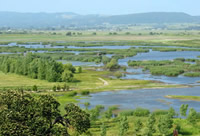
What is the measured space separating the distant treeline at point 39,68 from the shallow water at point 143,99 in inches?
541

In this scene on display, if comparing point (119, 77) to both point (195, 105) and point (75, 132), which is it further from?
point (75, 132)

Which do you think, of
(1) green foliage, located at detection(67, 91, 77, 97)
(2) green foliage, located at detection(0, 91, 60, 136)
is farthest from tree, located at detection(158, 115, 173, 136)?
(1) green foliage, located at detection(67, 91, 77, 97)

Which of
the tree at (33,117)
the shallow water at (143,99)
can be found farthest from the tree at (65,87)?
the tree at (33,117)

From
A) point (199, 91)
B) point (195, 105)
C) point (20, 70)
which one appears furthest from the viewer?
point (20, 70)

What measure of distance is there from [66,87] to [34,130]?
4540 cm

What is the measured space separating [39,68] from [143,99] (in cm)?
2832

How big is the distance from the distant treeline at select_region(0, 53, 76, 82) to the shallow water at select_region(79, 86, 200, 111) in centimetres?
1374

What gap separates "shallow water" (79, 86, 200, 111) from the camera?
2153 inches

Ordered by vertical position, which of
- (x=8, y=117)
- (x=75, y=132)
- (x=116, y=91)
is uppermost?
(x=8, y=117)

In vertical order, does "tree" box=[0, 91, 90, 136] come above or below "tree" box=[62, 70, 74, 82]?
above

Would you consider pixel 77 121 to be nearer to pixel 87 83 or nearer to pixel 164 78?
pixel 87 83

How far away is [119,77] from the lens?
3172 inches

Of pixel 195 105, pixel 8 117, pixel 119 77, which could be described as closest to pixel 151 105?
pixel 195 105

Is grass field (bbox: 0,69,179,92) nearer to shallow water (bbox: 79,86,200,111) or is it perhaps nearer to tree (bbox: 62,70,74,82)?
tree (bbox: 62,70,74,82)
